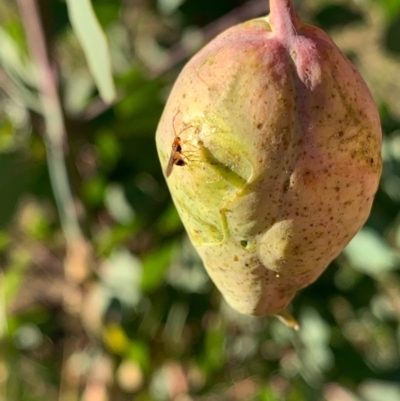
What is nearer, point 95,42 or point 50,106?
point 95,42

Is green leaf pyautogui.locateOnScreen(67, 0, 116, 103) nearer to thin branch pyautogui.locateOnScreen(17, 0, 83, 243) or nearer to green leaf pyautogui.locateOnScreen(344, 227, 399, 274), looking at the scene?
thin branch pyautogui.locateOnScreen(17, 0, 83, 243)

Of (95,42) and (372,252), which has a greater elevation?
(95,42)

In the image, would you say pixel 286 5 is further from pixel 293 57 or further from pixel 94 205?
pixel 94 205

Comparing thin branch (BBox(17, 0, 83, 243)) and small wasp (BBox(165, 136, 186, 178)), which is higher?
small wasp (BBox(165, 136, 186, 178))

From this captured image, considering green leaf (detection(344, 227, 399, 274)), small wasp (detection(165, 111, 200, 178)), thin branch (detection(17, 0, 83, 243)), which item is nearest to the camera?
small wasp (detection(165, 111, 200, 178))

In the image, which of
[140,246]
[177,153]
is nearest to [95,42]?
[177,153]

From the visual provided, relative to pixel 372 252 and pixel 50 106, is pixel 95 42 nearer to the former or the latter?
pixel 50 106

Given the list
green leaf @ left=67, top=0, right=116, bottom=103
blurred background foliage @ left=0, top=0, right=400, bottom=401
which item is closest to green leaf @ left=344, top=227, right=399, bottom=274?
blurred background foliage @ left=0, top=0, right=400, bottom=401

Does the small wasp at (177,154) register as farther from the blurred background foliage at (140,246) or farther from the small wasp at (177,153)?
the blurred background foliage at (140,246)

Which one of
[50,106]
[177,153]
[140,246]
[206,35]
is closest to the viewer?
[177,153]
